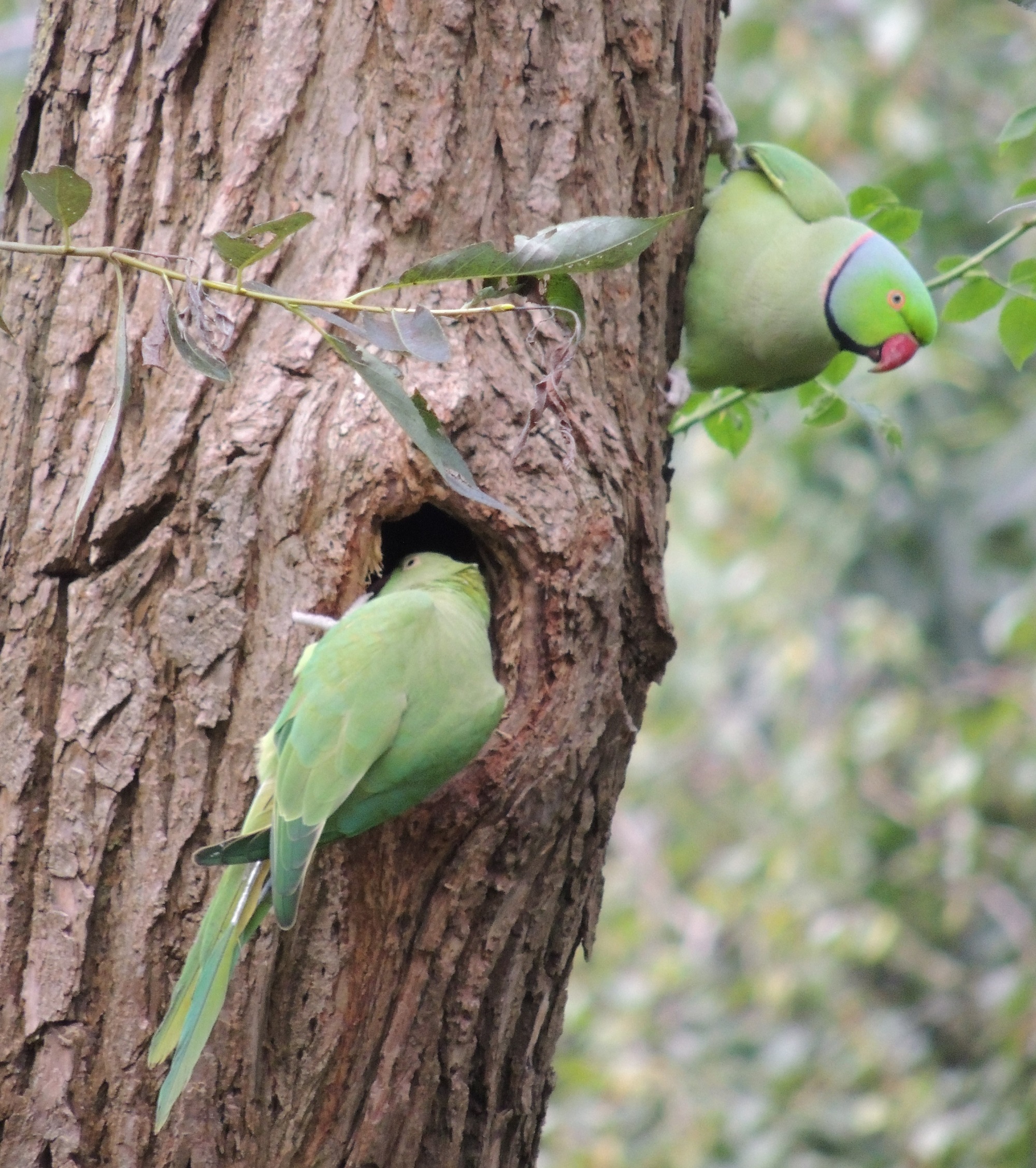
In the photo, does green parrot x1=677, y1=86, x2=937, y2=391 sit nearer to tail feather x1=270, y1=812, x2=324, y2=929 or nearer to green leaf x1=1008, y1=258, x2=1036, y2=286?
green leaf x1=1008, y1=258, x2=1036, y2=286

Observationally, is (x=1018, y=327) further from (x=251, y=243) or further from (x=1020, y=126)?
(x=251, y=243)

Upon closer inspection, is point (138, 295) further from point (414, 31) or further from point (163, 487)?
point (414, 31)

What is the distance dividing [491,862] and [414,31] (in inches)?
51.7

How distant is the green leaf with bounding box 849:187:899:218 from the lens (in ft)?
8.64

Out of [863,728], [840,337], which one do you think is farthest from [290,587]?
[863,728]

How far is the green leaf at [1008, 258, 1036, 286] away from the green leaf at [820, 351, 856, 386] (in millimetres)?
565

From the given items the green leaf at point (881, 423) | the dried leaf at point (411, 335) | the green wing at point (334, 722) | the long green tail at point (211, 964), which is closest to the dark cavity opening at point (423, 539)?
the green wing at point (334, 722)

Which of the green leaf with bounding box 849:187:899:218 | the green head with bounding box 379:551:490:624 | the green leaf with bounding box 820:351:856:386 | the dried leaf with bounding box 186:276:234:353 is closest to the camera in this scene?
the dried leaf with bounding box 186:276:234:353

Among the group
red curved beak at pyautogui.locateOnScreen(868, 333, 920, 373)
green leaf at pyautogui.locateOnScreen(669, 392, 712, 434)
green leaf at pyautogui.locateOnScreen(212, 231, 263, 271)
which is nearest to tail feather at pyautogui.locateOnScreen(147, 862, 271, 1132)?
green leaf at pyautogui.locateOnScreen(212, 231, 263, 271)

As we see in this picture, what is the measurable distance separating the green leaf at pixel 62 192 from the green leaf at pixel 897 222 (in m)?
1.82

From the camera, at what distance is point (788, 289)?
2.67m

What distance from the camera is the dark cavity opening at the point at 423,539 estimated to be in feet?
7.95

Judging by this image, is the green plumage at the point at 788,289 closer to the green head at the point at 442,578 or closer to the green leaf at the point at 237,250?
the green head at the point at 442,578

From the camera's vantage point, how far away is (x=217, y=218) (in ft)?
6.45
